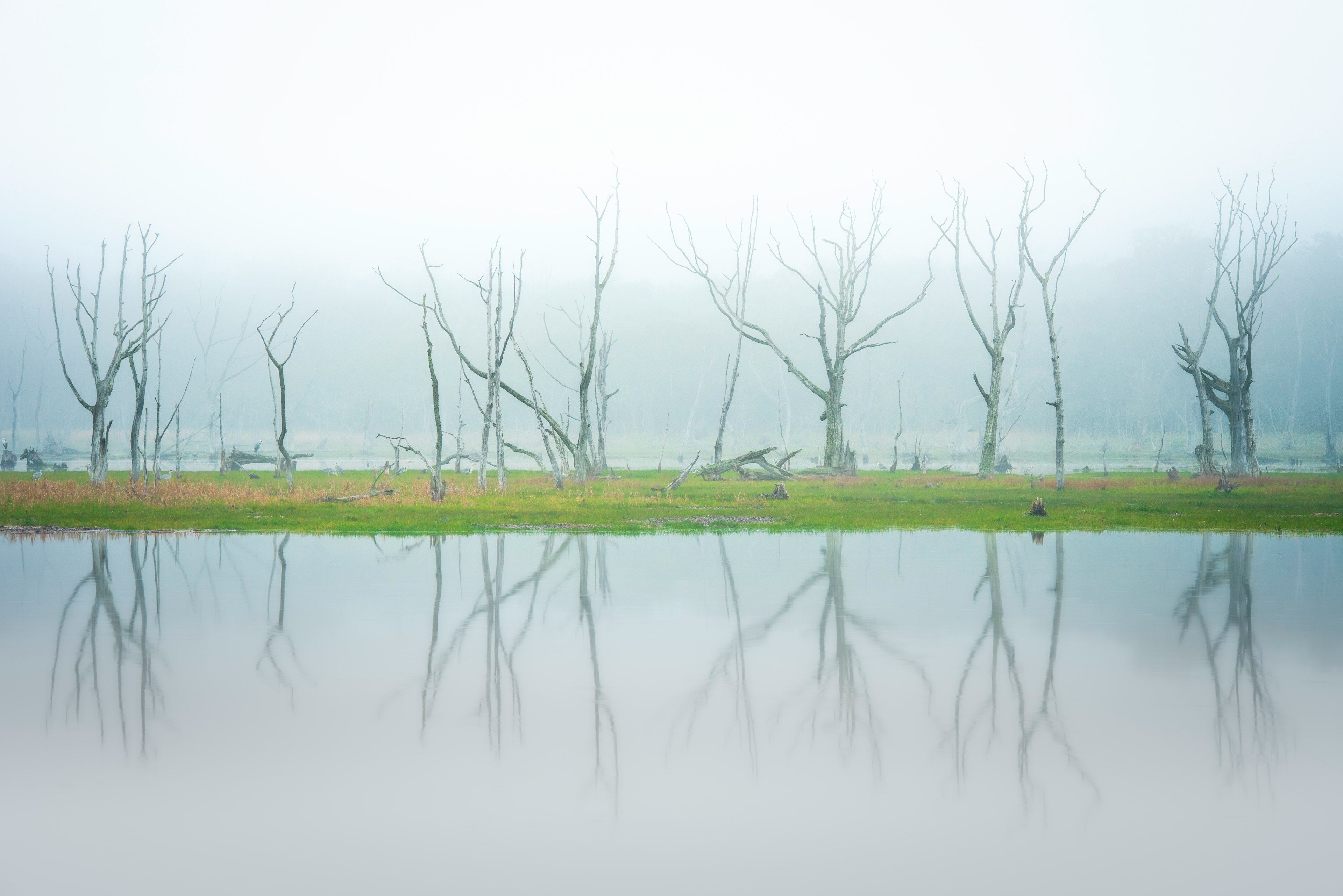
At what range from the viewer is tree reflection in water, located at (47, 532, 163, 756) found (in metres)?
7.27

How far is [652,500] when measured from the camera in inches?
1242

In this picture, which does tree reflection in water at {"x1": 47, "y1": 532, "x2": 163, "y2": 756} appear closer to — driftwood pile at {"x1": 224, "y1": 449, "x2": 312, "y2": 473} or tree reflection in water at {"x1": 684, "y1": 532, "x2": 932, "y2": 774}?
tree reflection in water at {"x1": 684, "y1": 532, "x2": 932, "y2": 774}

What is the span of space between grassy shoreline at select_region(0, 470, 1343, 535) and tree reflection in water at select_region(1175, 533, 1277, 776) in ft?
29.7

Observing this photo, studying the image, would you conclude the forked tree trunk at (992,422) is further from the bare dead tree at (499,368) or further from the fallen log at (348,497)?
the fallen log at (348,497)

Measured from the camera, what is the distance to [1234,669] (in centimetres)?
872

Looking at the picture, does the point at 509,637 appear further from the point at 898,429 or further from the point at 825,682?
the point at 898,429

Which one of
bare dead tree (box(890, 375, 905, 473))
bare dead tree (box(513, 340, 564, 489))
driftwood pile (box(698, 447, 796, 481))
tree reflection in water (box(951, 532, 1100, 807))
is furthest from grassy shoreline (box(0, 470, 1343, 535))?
tree reflection in water (box(951, 532, 1100, 807))

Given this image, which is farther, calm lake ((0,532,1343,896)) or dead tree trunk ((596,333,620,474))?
dead tree trunk ((596,333,620,474))

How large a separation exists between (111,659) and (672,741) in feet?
18.7

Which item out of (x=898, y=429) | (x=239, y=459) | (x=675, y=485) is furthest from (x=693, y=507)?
(x=898, y=429)

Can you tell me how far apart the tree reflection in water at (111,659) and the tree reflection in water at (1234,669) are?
7244 millimetres

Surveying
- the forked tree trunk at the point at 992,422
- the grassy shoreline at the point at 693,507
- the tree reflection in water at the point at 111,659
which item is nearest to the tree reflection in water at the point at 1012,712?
the tree reflection in water at the point at 111,659

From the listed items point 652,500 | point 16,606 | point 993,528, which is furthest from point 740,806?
point 652,500

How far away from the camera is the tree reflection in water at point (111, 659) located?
727 cm
